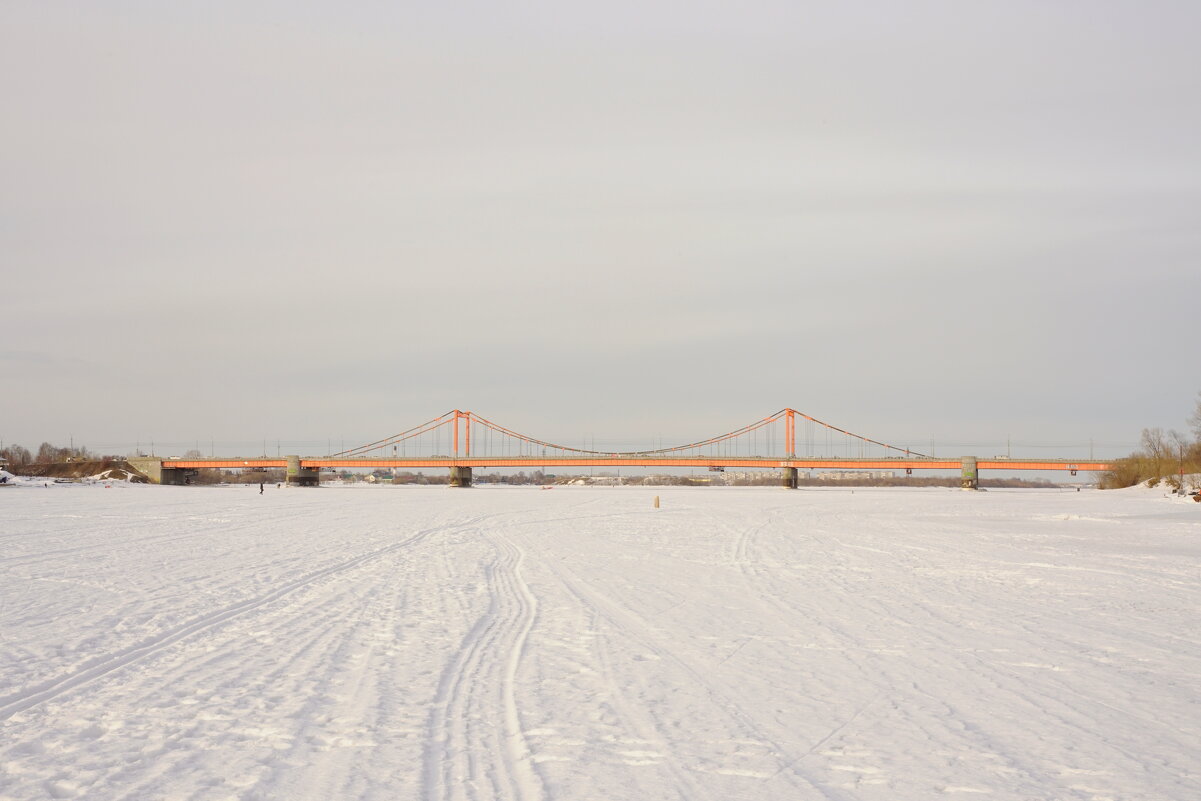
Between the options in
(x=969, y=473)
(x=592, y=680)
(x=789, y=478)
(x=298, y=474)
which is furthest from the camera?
(x=298, y=474)

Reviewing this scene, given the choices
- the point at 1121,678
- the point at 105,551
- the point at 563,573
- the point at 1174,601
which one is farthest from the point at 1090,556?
the point at 105,551

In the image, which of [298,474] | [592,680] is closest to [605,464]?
[298,474]

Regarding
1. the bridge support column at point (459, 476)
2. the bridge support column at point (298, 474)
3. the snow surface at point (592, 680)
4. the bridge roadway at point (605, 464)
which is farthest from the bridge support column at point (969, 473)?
the snow surface at point (592, 680)

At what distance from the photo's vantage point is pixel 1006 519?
3969 centimetres

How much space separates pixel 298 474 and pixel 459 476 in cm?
2092

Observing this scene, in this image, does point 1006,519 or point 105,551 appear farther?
point 1006,519

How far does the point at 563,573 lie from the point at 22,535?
16613 millimetres

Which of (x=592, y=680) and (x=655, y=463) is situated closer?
(x=592, y=680)

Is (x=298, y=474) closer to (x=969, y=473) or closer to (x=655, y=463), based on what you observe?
(x=655, y=463)

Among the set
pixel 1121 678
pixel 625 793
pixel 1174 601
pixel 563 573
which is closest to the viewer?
pixel 625 793

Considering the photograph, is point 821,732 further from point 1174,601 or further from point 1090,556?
point 1090,556

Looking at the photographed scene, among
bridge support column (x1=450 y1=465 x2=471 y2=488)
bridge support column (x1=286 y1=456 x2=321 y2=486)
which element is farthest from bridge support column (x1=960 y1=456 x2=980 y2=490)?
bridge support column (x1=286 y1=456 x2=321 y2=486)

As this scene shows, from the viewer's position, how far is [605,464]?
116438 mm

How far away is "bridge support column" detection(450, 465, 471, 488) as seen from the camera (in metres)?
121
